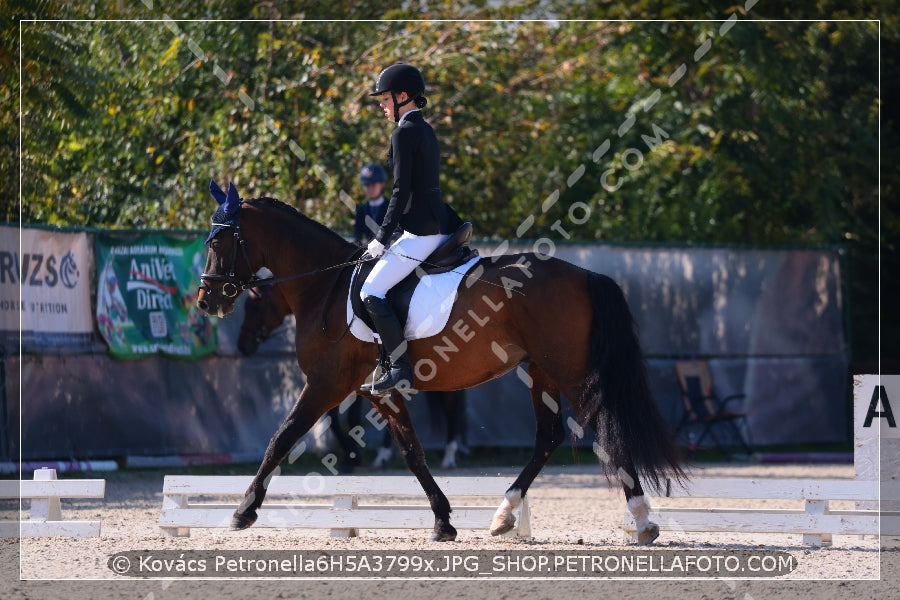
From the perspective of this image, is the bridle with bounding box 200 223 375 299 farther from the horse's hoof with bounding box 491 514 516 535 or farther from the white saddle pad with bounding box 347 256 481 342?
the horse's hoof with bounding box 491 514 516 535

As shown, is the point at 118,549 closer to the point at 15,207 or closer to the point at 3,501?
the point at 3,501

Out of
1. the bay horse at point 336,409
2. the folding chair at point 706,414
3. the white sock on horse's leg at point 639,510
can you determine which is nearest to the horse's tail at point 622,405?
the white sock on horse's leg at point 639,510

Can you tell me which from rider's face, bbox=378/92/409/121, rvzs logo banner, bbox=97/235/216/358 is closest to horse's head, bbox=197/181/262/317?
rider's face, bbox=378/92/409/121

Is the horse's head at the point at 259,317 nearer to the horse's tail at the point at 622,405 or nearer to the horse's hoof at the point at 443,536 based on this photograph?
the horse's hoof at the point at 443,536

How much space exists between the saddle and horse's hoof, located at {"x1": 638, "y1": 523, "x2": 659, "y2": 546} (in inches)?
73.0

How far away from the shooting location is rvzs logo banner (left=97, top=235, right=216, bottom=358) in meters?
11.1

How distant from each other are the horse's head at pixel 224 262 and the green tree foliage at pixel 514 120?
5115 millimetres

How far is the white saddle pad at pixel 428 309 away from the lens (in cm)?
663

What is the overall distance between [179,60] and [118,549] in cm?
901

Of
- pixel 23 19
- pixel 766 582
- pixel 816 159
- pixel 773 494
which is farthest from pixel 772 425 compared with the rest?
pixel 23 19

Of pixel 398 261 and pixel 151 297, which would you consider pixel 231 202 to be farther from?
pixel 151 297

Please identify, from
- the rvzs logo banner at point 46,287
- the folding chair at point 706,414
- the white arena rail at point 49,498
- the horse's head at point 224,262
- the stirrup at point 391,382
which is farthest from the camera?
the folding chair at point 706,414

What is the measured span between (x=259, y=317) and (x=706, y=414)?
17.3 feet

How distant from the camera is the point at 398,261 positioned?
6680mm
